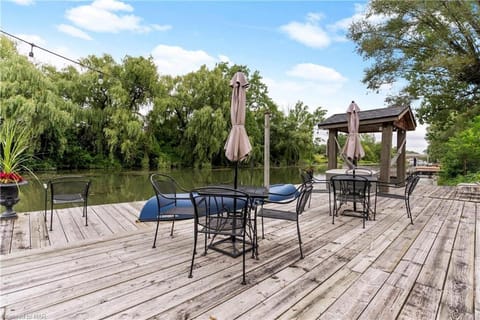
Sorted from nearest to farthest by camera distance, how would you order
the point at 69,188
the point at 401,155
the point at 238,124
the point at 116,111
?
the point at 238,124
the point at 69,188
the point at 401,155
the point at 116,111

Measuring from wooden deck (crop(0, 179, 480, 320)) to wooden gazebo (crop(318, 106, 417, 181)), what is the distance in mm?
3499

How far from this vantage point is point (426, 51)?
10383mm

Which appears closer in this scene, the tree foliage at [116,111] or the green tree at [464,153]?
the green tree at [464,153]

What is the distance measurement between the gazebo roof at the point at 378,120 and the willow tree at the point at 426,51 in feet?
8.49

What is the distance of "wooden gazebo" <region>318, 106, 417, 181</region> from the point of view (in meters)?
6.45

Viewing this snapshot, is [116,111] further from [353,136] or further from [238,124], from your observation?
[238,124]

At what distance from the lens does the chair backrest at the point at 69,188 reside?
3324mm

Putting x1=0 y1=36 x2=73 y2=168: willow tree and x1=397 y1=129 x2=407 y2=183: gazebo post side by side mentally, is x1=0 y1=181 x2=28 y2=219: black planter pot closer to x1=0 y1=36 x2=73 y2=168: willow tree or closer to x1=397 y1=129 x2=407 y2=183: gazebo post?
x1=0 y1=36 x2=73 y2=168: willow tree

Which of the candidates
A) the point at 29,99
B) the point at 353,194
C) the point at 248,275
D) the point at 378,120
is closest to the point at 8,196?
the point at 248,275

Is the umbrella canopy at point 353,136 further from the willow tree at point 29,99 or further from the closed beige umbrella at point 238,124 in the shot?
the willow tree at point 29,99

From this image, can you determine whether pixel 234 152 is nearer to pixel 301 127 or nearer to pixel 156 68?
pixel 156 68

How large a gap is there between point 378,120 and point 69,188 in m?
6.93

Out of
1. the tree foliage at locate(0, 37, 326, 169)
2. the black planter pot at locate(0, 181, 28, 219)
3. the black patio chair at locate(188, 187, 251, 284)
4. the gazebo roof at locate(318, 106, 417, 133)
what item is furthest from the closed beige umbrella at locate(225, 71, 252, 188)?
the tree foliage at locate(0, 37, 326, 169)

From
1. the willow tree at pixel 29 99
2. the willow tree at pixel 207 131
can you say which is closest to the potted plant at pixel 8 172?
the willow tree at pixel 29 99
